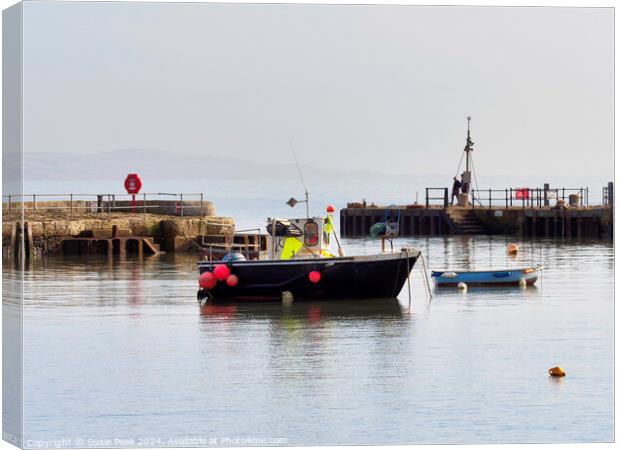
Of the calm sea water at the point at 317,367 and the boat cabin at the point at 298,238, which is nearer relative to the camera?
the calm sea water at the point at 317,367

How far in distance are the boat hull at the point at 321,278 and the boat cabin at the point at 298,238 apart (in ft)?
1.41

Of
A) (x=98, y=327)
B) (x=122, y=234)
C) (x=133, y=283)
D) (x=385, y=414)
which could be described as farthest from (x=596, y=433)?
(x=122, y=234)

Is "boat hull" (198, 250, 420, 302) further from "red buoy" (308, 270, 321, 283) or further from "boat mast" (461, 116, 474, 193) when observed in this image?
"boat mast" (461, 116, 474, 193)

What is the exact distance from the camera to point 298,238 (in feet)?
97.7

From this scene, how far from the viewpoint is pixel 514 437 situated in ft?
54.2

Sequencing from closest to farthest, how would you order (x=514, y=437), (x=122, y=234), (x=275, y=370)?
(x=514, y=437) < (x=275, y=370) < (x=122, y=234)

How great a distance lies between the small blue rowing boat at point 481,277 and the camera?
3516 cm

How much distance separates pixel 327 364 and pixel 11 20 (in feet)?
28.5

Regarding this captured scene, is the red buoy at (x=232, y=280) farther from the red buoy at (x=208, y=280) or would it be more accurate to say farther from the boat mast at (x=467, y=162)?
the boat mast at (x=467, y=162)

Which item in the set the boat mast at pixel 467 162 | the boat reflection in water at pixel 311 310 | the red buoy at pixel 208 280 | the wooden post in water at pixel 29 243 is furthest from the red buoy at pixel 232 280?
the boat mast at pixel 467 162

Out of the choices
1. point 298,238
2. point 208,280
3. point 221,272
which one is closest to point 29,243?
point 208,280

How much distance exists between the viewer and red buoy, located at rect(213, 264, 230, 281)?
3002 centimetres

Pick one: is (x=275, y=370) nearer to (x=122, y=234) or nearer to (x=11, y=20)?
(x=11, y=20)

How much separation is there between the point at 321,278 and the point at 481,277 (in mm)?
6891
